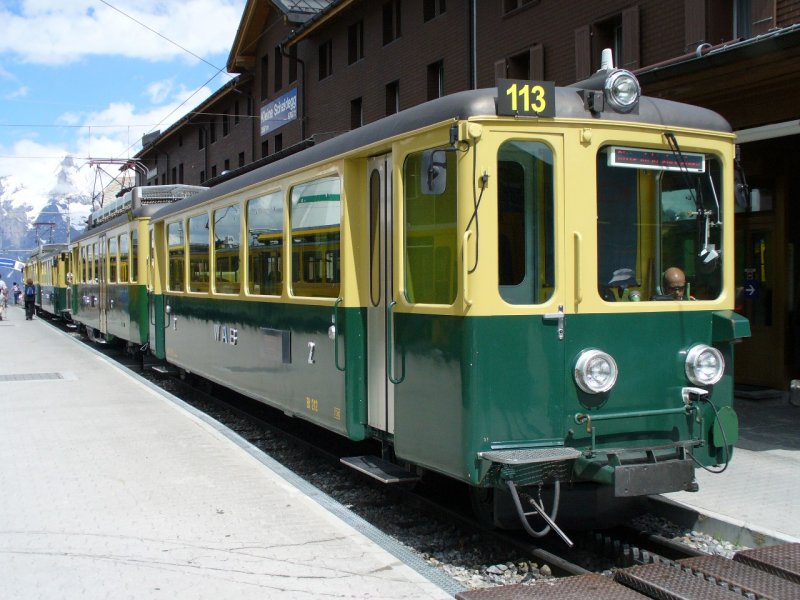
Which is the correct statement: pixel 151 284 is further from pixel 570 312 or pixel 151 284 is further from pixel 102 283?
pixel 570 312

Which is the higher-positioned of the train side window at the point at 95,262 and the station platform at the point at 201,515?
the train side window at the point at 95,262

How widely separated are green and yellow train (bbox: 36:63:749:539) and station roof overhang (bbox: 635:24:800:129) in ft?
9.67

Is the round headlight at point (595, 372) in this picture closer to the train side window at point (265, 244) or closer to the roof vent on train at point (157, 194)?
the train side window at point (265, 244)

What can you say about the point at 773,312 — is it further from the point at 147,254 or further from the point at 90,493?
the point at 147,254

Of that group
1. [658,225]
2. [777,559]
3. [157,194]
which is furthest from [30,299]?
[777,559]

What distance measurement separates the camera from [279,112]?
3064 cm

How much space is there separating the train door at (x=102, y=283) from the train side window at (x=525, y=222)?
48.1ft

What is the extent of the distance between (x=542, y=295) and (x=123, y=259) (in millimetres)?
12576

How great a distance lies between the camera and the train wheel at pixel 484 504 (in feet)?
18.2

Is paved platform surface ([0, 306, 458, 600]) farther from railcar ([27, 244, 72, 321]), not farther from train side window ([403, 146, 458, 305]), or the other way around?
railcar ([27, 244, 72, 321])

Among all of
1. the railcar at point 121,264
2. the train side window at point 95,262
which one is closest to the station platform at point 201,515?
the railcar at point 121,264

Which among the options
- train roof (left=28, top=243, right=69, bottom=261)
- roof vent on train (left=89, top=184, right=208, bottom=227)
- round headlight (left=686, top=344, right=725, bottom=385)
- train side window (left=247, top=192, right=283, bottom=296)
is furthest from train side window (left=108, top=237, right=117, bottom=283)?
train roof (left=28, top=243, right=69, bottom=261)

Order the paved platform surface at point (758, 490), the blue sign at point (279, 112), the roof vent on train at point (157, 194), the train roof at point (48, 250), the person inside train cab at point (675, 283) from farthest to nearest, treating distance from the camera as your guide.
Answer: the train roof at point (48, 250), the blue sign at point (279, 112), the roof vent on train at point (157, 194), the paved platform surface at point (758, 490), the person inside train cab at point (675, 283)

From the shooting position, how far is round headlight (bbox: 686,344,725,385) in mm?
5367
